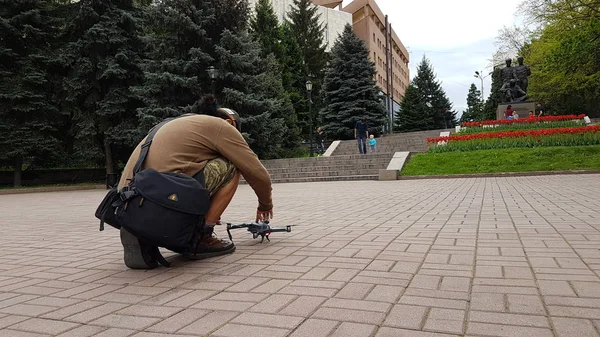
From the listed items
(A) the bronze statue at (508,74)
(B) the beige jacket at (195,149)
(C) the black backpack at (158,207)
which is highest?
(A) the bronze statue at (508,74)

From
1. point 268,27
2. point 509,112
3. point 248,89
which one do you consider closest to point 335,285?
point 248,89

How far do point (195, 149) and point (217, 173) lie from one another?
260 millimetres

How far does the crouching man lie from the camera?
3.27m

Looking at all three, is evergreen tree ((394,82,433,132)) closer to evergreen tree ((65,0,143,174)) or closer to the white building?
the white building

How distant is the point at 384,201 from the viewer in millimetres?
8383

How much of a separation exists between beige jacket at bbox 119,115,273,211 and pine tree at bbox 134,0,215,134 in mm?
17711

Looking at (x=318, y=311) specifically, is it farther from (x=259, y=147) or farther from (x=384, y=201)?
(x=259, y=147)

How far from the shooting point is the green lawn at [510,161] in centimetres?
1427

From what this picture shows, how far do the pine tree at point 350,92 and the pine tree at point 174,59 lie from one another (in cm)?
1464

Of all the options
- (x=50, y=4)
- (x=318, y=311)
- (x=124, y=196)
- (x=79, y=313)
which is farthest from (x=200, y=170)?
(x=50, y=4)

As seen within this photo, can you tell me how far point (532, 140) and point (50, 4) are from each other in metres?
24.6

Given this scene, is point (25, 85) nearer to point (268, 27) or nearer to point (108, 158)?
point (108, 158)

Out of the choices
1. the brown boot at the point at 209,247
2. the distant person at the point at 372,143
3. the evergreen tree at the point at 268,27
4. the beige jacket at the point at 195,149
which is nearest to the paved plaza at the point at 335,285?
the brown boot at the point at 209,247

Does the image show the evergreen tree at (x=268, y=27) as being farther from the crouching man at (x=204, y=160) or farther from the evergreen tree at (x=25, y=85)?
the crouching man at (x=204, y=160)
